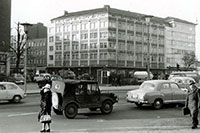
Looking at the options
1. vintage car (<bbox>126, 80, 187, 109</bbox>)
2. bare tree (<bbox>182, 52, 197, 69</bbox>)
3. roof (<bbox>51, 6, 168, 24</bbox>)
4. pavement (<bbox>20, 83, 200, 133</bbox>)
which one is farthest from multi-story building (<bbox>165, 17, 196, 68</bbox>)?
pavement (<bbox>20, 83, 200, 133</bbox>)

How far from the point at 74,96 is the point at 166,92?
19.5 ft

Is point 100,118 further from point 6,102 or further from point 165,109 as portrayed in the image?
point 6,102

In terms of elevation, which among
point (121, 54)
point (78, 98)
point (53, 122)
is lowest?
point (53, 122)

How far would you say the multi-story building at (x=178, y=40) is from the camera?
321 feet

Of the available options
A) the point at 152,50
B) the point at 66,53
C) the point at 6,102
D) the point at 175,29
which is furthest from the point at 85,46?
the point at 6,102

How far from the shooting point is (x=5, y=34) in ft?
197

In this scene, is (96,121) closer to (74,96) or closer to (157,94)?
(74,96)

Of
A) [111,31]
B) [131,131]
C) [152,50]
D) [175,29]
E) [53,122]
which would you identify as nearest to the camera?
[131,131]

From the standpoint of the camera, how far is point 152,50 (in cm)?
9100

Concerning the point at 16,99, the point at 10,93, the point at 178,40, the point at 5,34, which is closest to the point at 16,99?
the point at 16,99

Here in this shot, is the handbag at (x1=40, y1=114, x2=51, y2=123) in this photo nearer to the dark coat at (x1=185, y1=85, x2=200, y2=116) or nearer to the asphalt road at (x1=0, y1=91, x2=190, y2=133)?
the asphalt road at (x1=0, y1=91, x2=190, y2=133)

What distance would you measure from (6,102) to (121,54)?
6265 cm

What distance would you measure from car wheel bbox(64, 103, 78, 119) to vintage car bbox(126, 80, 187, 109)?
420cm

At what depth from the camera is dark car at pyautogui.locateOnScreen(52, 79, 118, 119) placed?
44.2ft
